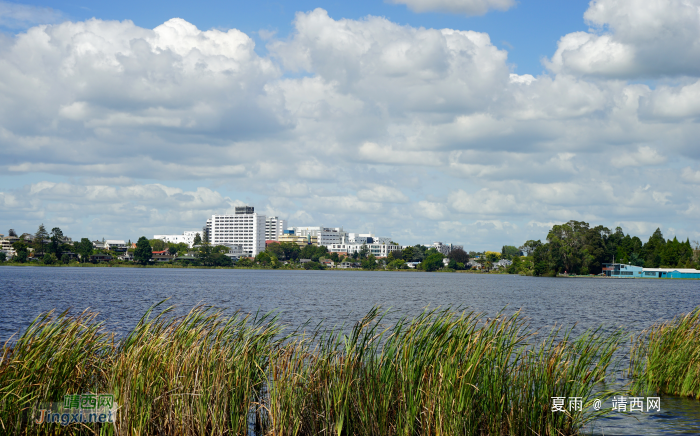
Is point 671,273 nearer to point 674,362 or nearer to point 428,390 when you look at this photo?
point 674,362

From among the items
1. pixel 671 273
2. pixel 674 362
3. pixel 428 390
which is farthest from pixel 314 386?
pixel 671 273

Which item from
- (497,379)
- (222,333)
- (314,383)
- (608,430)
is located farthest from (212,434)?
(608,430)

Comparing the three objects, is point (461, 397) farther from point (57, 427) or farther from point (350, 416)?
point (57, 427)

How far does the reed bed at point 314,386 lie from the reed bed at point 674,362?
7261 millimetres

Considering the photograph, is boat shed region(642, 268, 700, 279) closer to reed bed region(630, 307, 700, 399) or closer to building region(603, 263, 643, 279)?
building region(603, 263, 643, 279)

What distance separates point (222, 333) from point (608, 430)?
11.0 metres

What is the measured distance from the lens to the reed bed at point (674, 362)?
1753cm

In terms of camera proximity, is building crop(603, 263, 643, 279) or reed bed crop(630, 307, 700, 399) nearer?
reed bed crop(630, 307, 700, 399)

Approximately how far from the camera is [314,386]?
39.0 ft

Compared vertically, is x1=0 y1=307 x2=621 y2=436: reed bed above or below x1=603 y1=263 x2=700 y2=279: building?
above

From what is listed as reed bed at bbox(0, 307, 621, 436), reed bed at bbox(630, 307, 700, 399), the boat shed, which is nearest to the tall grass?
reed bed at bbox(0, 307, 621, 436)

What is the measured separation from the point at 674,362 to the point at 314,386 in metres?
12.7

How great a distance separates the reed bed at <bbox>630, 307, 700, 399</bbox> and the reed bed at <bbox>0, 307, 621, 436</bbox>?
7.26 metres

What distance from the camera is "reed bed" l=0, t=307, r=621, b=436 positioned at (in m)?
10.6
